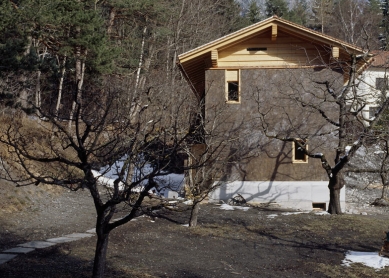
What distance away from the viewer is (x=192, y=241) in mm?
12289

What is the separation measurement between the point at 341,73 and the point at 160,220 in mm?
9097

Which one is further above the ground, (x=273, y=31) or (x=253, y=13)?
(x=253, y=13)

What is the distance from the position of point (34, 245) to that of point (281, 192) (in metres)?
11.0

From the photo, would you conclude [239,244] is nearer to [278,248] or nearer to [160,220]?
A: [278,248]

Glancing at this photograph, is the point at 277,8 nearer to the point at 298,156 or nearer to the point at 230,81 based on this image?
the point at 230,81

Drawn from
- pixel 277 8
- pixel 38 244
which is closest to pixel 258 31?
pixel 38 244

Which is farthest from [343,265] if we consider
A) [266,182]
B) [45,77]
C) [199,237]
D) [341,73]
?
[45,77]

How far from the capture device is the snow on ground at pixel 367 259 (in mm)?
11048

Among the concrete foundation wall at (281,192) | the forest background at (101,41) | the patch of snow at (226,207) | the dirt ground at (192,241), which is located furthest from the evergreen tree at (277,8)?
the dirt ground at (192,241)

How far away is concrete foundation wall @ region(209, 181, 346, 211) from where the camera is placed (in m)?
19.2

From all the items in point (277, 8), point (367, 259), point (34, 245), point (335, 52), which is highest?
point (277, 8)

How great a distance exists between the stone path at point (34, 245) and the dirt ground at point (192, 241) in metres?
0.22

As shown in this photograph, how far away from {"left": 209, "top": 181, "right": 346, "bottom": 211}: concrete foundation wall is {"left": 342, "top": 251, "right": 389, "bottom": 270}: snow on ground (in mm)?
7187

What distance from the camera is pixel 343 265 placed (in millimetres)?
10883
